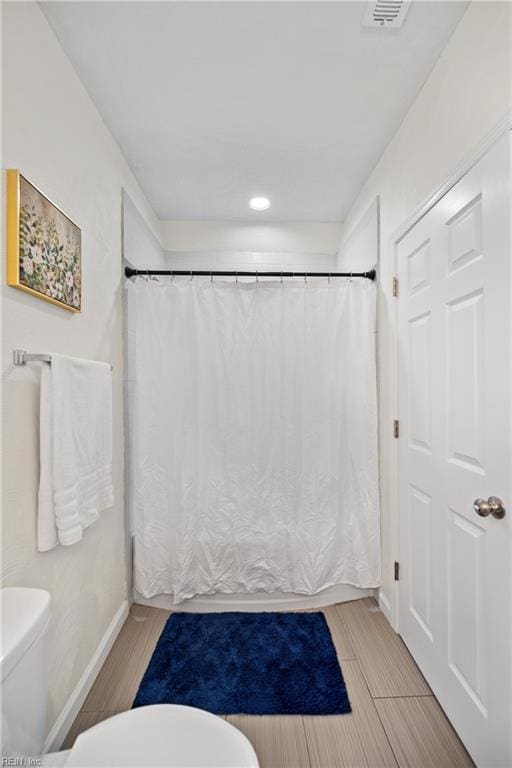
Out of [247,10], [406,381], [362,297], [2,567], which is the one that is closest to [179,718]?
[2,567]

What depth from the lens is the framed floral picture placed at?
1.13 metres

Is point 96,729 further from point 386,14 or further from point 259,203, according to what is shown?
point 259,203

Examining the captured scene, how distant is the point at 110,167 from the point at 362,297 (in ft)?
4.86

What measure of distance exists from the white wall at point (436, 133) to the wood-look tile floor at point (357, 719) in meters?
0.39

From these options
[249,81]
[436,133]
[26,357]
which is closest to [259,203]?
[249,81]

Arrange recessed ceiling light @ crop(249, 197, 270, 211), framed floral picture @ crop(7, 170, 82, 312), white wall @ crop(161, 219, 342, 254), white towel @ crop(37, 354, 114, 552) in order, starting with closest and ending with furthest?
framed floral picture @ crop(7, 170, 82, 312) → white towel @ crop(37, 354, 114, 552) → recessed ceiling light @ crop(249, 197, 270, 211) → white wall @ crop(161, 219, 342, 254)

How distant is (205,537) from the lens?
2.19 meters

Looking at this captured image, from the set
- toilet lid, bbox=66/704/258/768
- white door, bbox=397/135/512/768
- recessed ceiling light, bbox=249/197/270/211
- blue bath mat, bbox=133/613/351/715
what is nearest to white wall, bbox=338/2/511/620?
white door, bbox=397/135/512/768

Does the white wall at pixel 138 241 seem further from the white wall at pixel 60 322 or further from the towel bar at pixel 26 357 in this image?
the towel bar at pixel 26 357

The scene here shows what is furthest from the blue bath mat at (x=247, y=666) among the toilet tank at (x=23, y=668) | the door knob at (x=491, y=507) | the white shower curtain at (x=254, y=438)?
the door knob at (x=491, y=507)

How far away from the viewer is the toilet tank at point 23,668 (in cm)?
85

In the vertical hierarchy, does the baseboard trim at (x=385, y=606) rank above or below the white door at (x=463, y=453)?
below

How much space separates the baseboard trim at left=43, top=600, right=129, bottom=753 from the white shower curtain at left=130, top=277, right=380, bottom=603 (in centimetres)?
25

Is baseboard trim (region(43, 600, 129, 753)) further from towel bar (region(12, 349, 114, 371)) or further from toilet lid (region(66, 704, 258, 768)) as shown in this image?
towel bar (region(12, 349, 114, 371))
